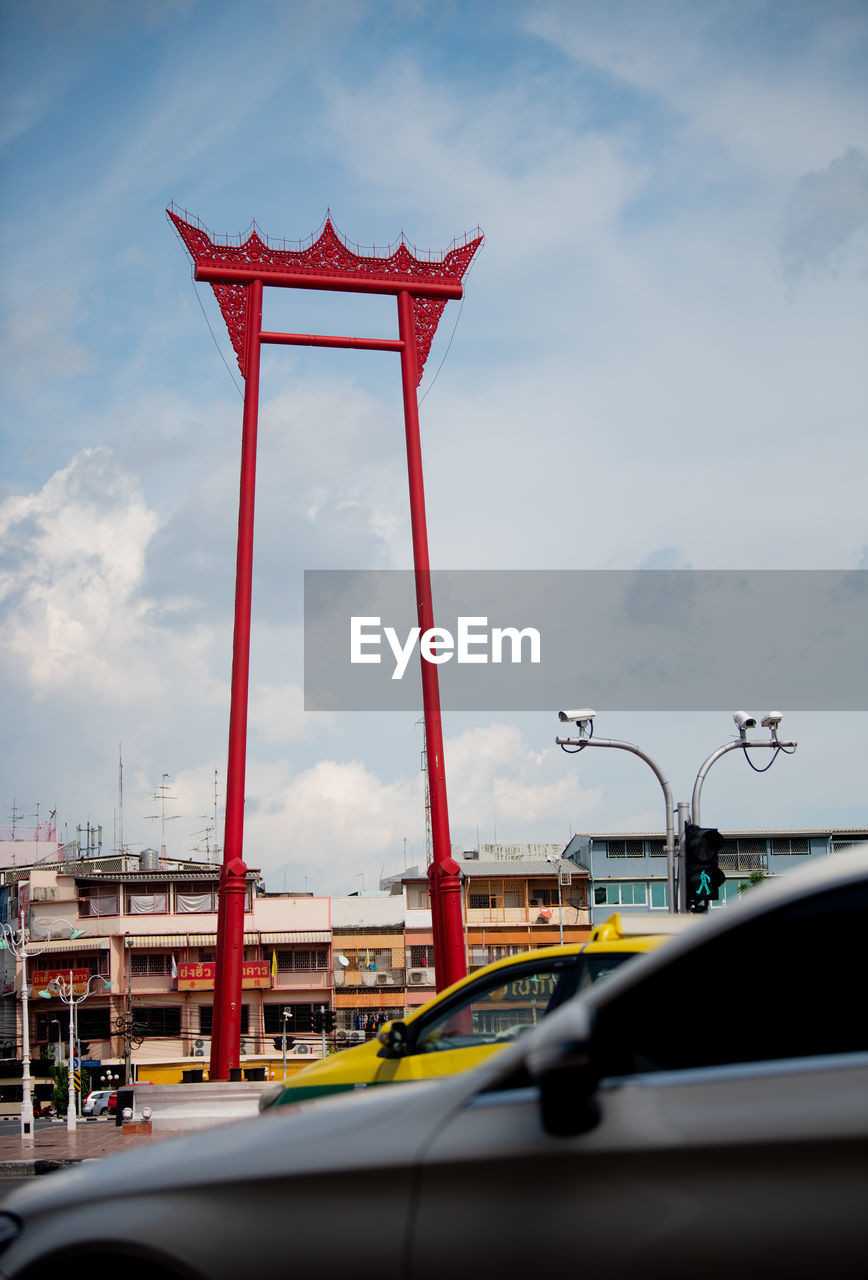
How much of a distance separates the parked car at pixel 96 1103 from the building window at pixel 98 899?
33.3 ft

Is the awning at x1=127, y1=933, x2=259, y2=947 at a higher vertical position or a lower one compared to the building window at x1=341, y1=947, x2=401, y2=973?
higher

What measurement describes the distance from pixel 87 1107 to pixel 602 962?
1781 inches

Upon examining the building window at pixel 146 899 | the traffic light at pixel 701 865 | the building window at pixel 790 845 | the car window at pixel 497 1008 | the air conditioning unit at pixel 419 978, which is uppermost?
the building window at pixel 790 845

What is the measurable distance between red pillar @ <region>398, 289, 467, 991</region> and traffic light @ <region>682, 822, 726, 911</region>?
8860mm

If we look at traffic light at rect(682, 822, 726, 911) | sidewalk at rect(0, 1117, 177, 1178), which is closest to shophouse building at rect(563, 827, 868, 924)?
sidewalk at rect(0, 1117, 177, 1178)

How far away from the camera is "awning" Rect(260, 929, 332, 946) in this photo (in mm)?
57469

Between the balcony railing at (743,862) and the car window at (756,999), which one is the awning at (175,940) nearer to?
the balcony railing at (743,862)

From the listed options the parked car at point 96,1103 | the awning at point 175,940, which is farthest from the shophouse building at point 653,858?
the parked car at point 96,1103

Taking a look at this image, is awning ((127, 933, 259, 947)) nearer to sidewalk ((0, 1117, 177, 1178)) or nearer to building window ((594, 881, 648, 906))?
building window ((594, 881, 648, 906))

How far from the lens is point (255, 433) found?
2402cm

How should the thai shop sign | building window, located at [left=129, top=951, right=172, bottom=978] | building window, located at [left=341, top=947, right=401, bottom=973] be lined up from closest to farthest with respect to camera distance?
the thai shop sign, building window, located at [left=129, top=951, right=172, bottom=978], building window, located at [left=341, top=947, right=401, bottom=973]

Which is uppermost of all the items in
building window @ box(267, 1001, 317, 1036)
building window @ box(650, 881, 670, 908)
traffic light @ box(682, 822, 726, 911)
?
building window @ box(650, 881, 670, 908)

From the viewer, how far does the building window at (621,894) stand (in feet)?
193

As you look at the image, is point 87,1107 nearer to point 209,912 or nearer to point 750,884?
point 209,912
